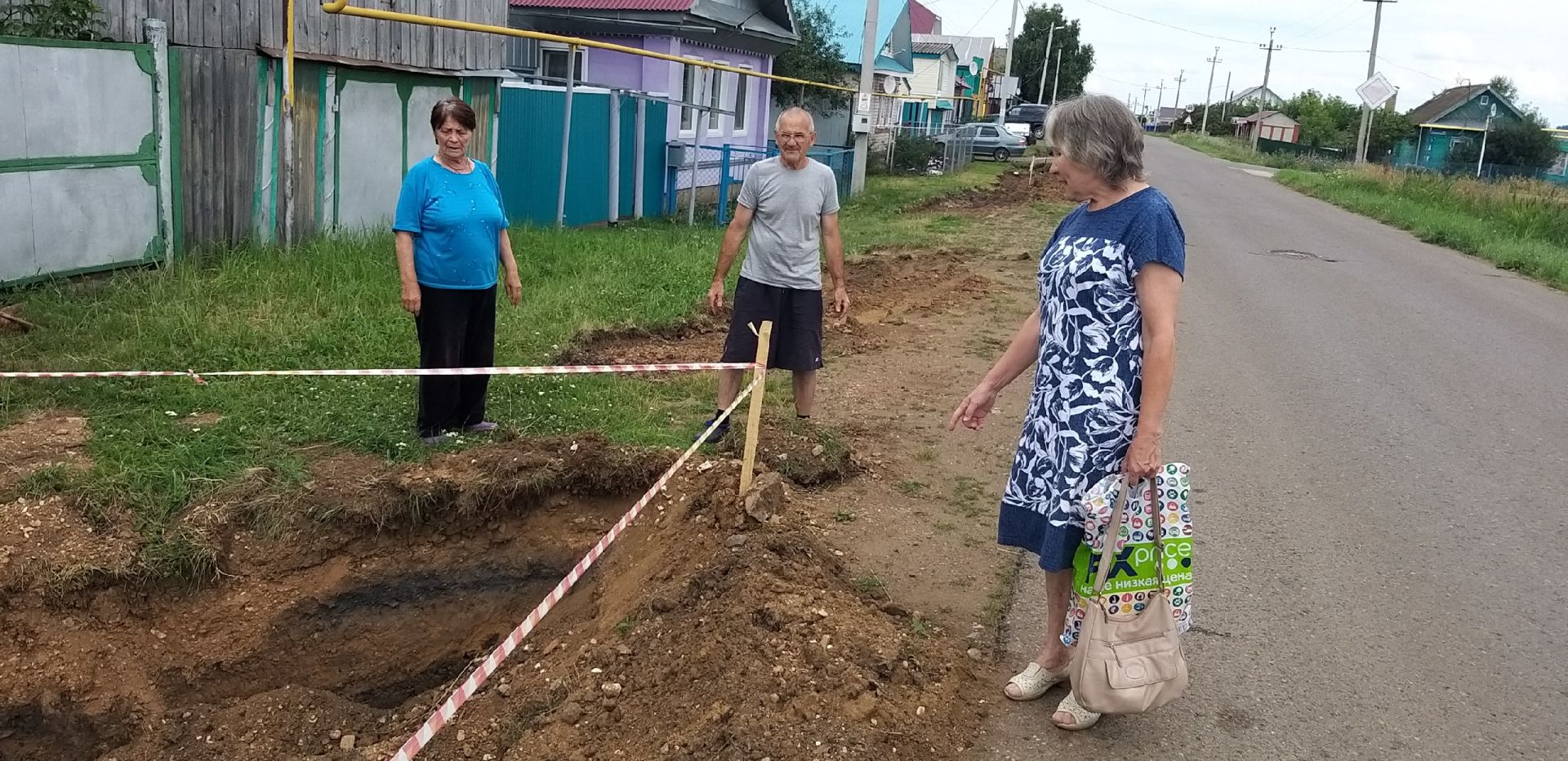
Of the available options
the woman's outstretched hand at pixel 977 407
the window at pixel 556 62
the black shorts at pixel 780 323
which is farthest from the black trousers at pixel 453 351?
the window at pixel 556 62

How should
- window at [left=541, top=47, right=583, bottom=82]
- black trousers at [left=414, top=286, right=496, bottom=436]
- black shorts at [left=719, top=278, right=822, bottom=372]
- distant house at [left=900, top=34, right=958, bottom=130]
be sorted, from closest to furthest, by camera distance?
black trousers at [left=414, top=286, right=496, bottom=436] → black shorts at [left=719, top=278, right=822, bottom=372] → window at [left=541, top=47, right=583, bottom=82] → distant house at [left=900, top=34, right=958, bottom=130]

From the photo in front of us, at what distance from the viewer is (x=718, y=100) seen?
20.1 metres

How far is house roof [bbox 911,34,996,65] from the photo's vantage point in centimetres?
5556

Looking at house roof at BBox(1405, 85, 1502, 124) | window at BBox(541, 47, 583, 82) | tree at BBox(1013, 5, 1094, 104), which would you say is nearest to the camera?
window at BBox(541, 47, 583, 82)

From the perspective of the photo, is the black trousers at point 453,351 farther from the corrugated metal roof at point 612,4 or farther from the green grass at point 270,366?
the corrugated metal roof at point 612,4

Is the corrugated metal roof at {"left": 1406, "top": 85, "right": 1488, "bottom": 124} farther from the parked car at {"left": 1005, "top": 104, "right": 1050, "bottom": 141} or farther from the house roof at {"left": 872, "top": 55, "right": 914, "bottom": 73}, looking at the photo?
the house roof at {"left": 872, "top": 55, "right": 914, "bottom": 73}

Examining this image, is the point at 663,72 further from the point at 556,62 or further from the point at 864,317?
the point at 864,317

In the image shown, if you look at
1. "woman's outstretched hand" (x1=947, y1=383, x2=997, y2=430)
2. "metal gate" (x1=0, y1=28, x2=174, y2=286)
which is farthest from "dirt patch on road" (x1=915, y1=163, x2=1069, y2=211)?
"woman's outstretched hand" (x1=947, y1=383, x2=997, y2=430)

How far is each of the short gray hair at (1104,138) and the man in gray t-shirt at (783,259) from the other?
2.31 m

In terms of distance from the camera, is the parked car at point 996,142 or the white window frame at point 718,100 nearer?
the white window frame at point 718,100

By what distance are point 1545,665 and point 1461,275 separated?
11.4 meters

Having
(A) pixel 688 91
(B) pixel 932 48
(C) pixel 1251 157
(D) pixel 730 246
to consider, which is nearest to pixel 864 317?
(D) pixel 730 246

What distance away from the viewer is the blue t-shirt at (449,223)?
5.07 metres

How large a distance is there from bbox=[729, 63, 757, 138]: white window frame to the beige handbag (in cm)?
1830
